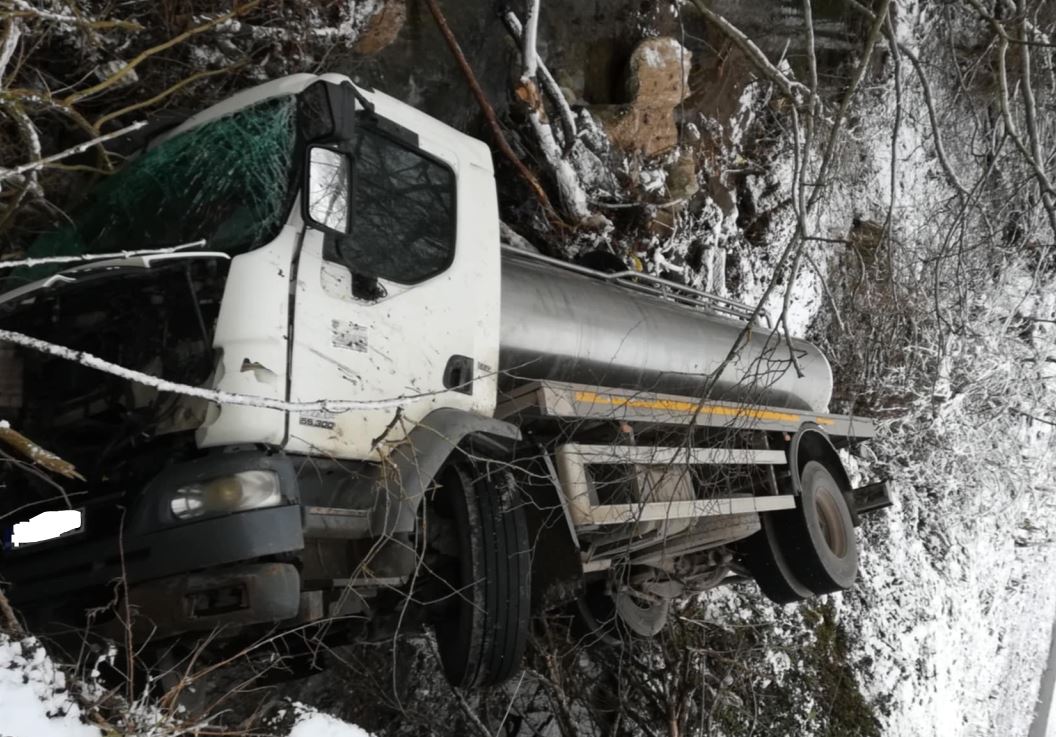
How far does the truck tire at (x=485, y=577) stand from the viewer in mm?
3562

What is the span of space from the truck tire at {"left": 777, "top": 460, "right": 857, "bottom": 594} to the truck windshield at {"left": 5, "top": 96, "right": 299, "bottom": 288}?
138 inches

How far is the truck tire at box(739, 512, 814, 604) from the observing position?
17.0 feet

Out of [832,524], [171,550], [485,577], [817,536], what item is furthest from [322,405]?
[832,524]

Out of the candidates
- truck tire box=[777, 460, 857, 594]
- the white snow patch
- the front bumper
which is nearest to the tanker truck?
the front bumper

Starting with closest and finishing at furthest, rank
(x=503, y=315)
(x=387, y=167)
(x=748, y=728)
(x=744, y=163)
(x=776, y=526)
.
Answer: (x=387, y=167) < (x=503, y=315) < (x=776, y=526) < (x=748, y=728) < (x=744, y=163)

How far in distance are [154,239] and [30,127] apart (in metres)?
1.41

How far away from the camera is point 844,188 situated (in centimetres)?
879

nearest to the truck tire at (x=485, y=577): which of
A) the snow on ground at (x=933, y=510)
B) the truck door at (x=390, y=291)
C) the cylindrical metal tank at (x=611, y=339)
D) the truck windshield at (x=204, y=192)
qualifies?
the truck door at (x=390, y=291)

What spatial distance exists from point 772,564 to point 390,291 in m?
3.11

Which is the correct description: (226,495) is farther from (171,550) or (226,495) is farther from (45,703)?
(45,703)

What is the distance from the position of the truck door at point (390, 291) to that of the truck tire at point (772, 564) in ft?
7.70

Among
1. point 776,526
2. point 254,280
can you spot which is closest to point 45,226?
point 254,280

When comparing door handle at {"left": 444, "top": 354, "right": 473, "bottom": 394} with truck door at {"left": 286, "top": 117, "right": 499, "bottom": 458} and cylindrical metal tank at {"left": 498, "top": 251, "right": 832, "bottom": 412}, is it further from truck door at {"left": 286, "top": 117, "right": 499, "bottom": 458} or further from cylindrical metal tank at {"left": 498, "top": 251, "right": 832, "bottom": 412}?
cylindrical metal tank at {"left": 498, "top": 251, "right": 832, "bottom": 412}

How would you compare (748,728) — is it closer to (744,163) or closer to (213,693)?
(213,693)
